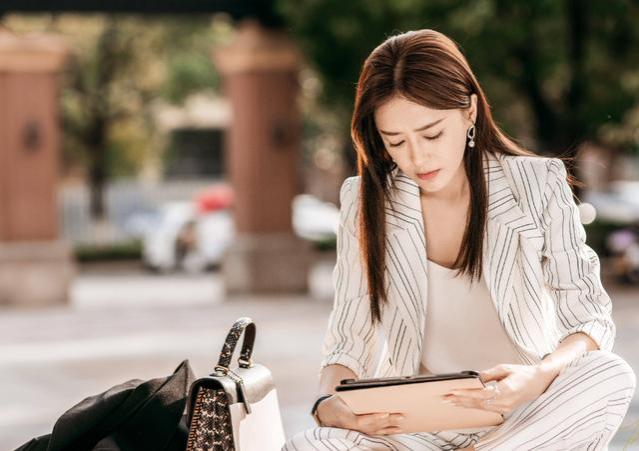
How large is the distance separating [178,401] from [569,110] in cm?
1335

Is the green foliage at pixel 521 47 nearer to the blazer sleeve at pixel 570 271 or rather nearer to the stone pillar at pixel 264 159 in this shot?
the stone pillar at pixel 264 159

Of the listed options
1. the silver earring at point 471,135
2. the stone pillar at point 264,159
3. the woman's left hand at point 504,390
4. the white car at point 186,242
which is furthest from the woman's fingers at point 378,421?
the white car at point 186,242

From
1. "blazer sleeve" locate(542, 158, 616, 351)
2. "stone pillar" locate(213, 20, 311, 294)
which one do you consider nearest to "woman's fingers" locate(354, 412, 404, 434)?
"blazer sleeve" locate(542, 158, 616, 351)

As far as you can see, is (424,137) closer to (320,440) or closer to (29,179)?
(320,440)

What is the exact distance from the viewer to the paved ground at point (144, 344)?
8.64 meters

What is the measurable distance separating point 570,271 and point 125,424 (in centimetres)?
124

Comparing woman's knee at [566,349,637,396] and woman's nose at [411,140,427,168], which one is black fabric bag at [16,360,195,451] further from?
→ woman's knee at [566,349,637,396]

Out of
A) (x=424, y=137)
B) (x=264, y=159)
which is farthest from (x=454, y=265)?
(x=264, y=159)

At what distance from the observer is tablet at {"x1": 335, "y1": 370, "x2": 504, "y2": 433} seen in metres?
3.21

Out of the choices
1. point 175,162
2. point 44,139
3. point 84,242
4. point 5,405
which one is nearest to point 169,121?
point 175,162

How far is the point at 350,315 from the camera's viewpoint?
3717mm

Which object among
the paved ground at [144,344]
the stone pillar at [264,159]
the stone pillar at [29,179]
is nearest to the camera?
the paved ground at [144,344]

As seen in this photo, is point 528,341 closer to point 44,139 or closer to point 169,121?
point 44,139

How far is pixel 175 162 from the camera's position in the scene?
4459 centimetres
